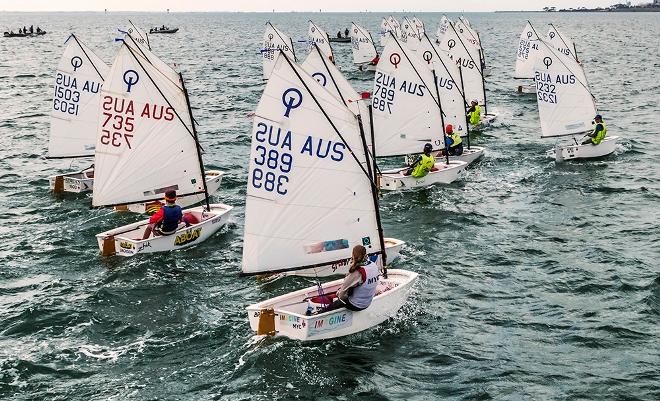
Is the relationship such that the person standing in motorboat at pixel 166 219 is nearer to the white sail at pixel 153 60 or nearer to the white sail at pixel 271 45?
the white sail at pixel 153 60

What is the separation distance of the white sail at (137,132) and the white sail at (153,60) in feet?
0.49

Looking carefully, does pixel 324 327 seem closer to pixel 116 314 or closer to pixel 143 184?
pixel 116 314

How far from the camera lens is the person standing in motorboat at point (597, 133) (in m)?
37.8

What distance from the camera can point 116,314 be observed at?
21.1m

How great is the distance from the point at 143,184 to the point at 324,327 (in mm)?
11703

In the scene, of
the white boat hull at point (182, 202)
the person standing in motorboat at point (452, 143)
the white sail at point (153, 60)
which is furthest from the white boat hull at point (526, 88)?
the white sail at point (153, 60)

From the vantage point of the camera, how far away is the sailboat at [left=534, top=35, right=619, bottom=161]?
39.8m

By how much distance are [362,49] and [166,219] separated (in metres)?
62.5

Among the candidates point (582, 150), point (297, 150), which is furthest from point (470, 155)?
point (297, 150)

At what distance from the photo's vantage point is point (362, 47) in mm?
83875

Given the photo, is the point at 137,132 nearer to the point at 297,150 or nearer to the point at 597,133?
the point at 297,150

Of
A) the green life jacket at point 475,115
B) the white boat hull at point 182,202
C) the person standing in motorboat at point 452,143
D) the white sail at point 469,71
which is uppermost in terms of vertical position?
the white sail at point 469,71

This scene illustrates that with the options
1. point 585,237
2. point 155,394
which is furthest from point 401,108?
point 155,394

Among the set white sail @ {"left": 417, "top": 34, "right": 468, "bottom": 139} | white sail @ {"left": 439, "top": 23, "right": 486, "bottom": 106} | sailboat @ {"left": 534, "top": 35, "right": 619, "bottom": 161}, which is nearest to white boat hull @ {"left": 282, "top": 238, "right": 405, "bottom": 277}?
white sail @ {"left": 417, "top": 34, "right": 468, "bottom": 139}
